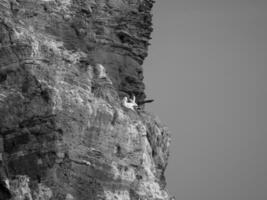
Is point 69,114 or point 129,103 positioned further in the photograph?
point 129,103

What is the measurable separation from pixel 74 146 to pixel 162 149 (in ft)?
34.7

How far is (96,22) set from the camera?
67.9 m

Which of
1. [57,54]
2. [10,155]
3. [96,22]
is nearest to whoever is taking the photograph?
[10,155]

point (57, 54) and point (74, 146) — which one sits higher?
point (57, 54)

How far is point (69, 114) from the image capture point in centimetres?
6072

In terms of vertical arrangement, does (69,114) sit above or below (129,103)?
above

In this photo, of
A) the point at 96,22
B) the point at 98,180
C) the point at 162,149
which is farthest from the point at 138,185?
the point at 96,22

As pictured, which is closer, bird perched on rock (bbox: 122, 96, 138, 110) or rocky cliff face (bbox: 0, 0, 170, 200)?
rocky cliff face (bbox: 0, 0, 170, 200)

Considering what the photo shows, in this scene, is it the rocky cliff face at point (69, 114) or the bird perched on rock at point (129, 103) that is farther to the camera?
the bird perched on rock at point (129, 103)

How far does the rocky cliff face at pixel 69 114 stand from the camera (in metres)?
59.0

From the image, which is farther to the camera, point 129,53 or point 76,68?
point 129,53

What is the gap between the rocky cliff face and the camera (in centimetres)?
5903

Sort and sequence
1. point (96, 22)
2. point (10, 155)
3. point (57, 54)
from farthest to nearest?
point (96, 22) → point (57, 54) → point (10, 155)

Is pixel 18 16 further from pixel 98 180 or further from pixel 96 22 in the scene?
pixel 98 180
